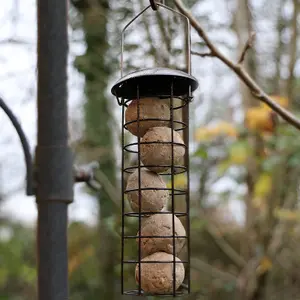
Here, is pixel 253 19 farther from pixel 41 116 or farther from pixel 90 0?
pixel 41 116

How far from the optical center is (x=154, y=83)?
1.19m

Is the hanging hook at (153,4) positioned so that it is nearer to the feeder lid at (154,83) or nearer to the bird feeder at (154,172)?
the bird feeder at (154,172)

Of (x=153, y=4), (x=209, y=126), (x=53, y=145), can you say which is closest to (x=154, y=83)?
(x=153, y=4)

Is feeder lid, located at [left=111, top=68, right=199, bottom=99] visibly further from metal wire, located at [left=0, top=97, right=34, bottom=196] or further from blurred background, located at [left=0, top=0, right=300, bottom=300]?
blurred background, located at [left=0, top=0, right=300, bottom=300]

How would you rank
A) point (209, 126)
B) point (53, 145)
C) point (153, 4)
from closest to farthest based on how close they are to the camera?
point (153, 4)
point (53, 145)
point (209, 126)

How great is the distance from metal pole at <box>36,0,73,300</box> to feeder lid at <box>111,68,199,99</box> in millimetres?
221

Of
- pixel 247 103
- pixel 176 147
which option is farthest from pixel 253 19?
pixel 176 147

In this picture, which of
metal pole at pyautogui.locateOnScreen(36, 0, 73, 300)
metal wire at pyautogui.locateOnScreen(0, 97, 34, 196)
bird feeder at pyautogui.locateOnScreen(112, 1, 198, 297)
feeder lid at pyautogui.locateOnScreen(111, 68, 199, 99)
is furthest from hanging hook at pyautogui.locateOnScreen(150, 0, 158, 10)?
metal wire at pyautogui.locateOnScreen(0, 97, 34, 196)

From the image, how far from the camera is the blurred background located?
2541mm

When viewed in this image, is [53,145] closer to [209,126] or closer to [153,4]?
[153,4]

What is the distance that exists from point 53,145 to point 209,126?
6.06 feet

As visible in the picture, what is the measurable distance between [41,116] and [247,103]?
2.11 meters

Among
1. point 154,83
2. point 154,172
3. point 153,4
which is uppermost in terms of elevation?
point 153,4

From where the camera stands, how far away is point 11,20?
255cm
